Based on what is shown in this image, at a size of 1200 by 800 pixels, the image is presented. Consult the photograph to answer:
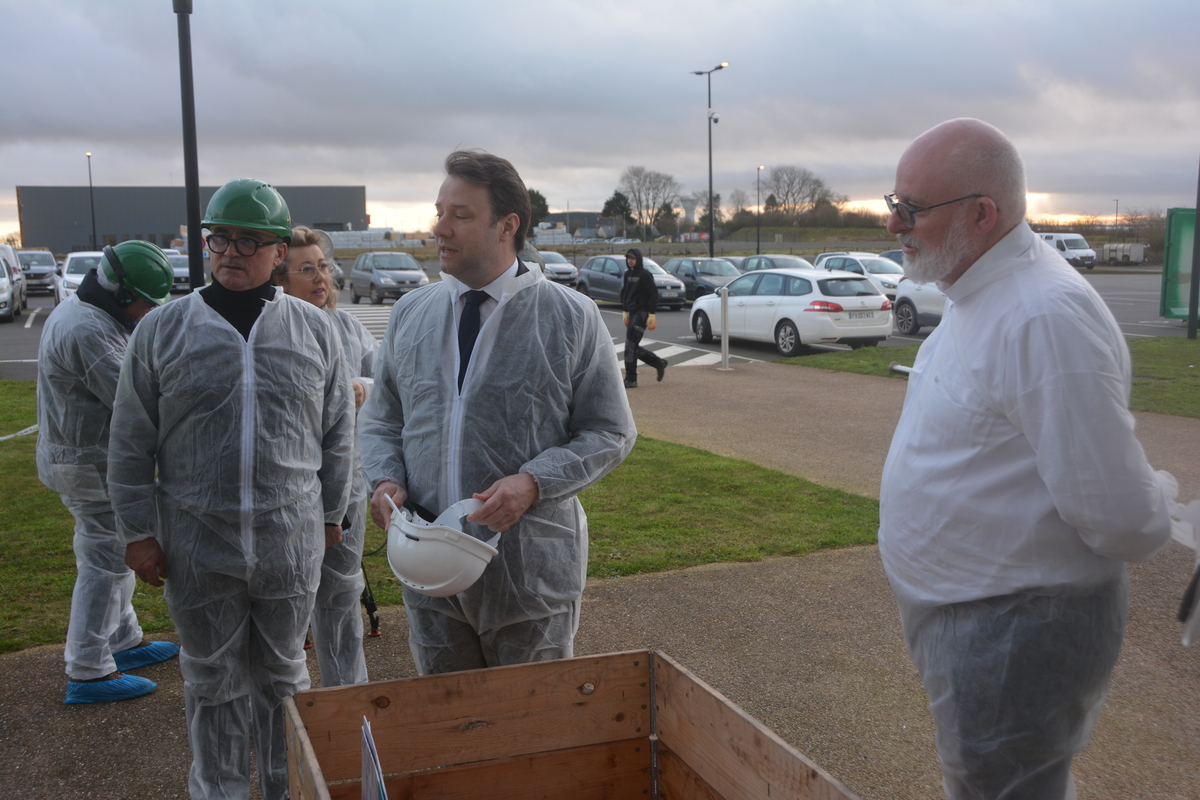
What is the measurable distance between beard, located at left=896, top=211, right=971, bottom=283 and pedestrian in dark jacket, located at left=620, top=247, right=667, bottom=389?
10580 mm

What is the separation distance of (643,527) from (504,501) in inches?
158

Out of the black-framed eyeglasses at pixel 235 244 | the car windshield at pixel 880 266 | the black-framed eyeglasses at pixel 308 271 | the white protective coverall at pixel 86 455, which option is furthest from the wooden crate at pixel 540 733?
the car windshield at pixel 880 266

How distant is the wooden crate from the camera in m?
2.25

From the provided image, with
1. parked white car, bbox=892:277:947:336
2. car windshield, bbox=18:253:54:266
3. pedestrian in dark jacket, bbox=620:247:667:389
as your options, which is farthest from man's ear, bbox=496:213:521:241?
car windshield, bbox=18:253:54:266

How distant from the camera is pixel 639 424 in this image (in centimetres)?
1050

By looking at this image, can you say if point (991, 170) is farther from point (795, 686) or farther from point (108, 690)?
point (108, 690)

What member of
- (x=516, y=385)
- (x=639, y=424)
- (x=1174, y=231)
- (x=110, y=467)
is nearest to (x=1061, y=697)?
(x=516, y=385)

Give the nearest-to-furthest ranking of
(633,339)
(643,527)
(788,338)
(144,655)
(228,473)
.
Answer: (228,473) → (144,655) → (643,527) → (633,339) → (788,338)

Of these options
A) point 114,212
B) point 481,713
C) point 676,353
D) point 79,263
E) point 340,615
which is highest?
point 114,212

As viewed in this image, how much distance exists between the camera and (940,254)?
208 centimetres

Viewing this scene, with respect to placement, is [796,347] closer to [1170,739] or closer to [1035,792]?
[1170,739]

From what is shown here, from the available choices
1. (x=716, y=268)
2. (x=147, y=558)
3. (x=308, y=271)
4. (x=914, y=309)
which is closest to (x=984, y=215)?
(x=147, y=558)

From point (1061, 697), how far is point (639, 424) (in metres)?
8.61

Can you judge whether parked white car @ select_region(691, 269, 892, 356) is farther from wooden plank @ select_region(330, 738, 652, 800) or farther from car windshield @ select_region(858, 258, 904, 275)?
wooden plank @ select_region(330, 738, 652, 800)
